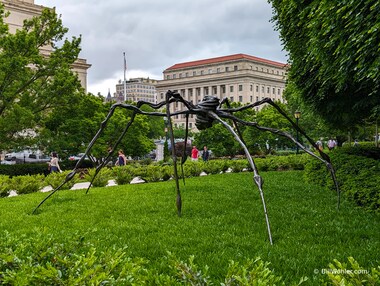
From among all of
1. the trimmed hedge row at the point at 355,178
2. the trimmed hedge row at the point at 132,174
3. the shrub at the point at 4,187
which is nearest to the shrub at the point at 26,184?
the trimmed hedge row at the point at 132,174

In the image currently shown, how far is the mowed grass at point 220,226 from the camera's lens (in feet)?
15.0

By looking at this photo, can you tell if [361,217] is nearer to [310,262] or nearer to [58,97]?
[310,262]

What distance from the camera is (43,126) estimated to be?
73.7ft

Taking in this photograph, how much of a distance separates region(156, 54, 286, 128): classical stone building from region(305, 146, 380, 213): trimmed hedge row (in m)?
90.5

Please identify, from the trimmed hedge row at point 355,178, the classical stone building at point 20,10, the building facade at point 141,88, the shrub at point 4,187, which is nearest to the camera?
the trimmed hedge row at point 355,178

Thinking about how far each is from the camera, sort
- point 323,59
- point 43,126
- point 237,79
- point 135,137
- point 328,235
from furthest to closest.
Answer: point 237,79 < point 135,137 < point 43,126 < point 323,59 < point 328,235

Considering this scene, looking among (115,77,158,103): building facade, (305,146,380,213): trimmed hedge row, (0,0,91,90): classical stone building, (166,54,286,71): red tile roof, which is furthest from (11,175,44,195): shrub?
(115,77,158,103): building facade

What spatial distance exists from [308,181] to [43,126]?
1611 centimetres

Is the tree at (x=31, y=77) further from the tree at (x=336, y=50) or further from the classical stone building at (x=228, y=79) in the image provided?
the classical stone building at (x=228, y=79)

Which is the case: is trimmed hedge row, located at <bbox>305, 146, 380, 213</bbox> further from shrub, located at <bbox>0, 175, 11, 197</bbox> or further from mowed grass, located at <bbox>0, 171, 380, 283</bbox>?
shrub, located at <bbox>0, 175, 11, 197</bbox>

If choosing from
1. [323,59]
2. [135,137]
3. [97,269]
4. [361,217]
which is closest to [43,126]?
[135,137]

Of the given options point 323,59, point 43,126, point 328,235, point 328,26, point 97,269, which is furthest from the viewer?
point 43,126

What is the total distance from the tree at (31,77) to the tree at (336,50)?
12.9m

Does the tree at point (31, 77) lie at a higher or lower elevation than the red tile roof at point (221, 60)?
lower
